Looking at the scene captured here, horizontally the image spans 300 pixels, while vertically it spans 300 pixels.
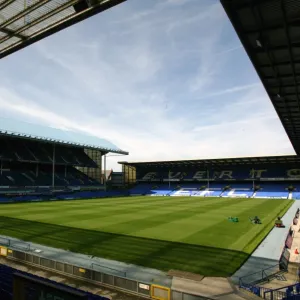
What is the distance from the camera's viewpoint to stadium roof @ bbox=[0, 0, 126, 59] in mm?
8703

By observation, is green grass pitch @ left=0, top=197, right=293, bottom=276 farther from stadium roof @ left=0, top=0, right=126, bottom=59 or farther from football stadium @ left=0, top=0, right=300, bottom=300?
stadium roof @ left=0, top=0, right=126, bottom=59

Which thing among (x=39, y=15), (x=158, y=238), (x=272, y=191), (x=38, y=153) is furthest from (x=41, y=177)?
(x=39, y=15)

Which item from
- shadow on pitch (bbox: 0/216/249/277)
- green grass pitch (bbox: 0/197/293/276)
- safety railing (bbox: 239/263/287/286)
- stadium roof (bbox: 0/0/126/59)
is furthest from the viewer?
green grass pitch (bbox: 0/197/293/276)

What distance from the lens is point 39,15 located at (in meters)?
9.43

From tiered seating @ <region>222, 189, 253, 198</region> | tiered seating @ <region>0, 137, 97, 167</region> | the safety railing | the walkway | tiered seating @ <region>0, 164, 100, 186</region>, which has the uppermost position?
tiered seating @ <region>0, 137, 97, 167</region>

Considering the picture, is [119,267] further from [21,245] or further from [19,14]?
[19,14]

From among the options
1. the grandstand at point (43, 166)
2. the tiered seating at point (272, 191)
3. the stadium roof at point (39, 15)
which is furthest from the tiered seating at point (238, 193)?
the stadium roof at point (39, 15)

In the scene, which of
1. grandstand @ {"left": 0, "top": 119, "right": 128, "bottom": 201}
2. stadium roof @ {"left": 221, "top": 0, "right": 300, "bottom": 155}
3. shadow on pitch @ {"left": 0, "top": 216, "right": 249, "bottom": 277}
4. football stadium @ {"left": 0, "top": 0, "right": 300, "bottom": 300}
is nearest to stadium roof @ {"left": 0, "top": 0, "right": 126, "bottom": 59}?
football stadium @ {"left": 0, "top": 0, "right": 300, "bottom": 300}

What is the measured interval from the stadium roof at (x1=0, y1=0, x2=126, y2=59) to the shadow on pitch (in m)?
12.0

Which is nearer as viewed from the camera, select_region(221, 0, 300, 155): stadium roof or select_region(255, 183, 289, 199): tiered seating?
select_region(221, 0, 300, 155): stadium roof

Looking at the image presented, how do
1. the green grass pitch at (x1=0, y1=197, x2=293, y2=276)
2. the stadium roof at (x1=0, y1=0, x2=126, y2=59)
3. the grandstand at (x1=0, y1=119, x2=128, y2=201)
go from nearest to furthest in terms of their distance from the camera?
the stadium roof at (x1=0, y1=0, x2=126, y2=59) → the green grass pitch at (x1=0, y1=197, x2=293, y2=276) → the grandstand at (x1=0, y1=119, x2=128, y2=201)

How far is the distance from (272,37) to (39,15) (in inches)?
361

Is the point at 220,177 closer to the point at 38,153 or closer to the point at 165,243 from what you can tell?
the point at 38,153

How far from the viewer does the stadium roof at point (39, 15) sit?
8.70m
